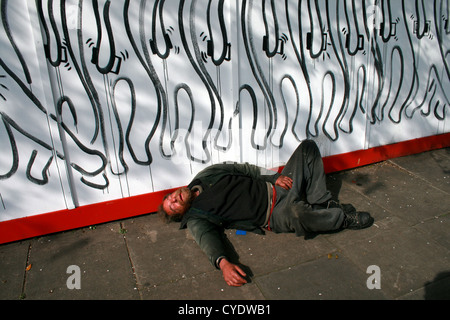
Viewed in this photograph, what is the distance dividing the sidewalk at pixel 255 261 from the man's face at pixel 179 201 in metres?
0.28

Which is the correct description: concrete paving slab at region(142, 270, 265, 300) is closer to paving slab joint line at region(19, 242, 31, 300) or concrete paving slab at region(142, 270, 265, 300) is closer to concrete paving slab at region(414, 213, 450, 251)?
paving slab joint line at region(19, 242, 31, 300)

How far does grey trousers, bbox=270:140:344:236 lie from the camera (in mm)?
3398

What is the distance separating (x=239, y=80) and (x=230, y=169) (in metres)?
0.94

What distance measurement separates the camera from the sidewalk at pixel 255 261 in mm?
2918

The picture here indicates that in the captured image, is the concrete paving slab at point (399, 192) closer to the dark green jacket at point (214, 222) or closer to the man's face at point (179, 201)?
the dark green jacket at point (214, 222)

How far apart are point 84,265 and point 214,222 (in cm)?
120

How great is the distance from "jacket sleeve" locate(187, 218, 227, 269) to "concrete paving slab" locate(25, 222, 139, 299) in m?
0.63

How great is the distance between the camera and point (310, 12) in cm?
404

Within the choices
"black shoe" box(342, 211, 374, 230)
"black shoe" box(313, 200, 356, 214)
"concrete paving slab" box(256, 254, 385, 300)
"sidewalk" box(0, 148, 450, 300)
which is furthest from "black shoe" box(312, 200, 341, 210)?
"concrete paving slab" box(256, 254, 385, 300)

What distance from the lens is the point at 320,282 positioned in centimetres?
297

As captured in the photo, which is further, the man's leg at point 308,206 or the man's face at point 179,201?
the man's face at point 179,201

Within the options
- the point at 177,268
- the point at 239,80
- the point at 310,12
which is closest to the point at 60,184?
the point at 177,268

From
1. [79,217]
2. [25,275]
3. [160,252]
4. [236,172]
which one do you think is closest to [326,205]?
[236,172]

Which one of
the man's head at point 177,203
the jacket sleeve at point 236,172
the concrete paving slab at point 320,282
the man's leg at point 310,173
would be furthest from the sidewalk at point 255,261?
the jacket sleeve at point 236,172
